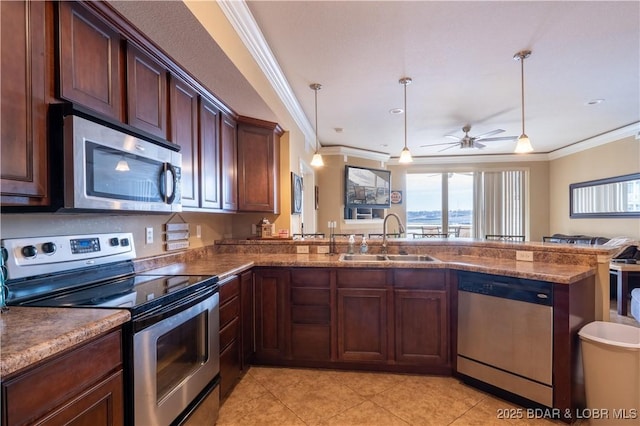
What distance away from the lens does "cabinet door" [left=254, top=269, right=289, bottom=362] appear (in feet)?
8.39

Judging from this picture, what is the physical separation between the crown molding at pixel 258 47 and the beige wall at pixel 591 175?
544 cm

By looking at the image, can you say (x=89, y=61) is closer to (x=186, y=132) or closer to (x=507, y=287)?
(x=186, y=132)

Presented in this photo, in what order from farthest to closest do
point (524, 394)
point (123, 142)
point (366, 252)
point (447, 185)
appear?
point (447, 185) < point (366, 252) < point (524, 394) < point (123, 142)

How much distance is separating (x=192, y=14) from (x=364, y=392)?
2.57m

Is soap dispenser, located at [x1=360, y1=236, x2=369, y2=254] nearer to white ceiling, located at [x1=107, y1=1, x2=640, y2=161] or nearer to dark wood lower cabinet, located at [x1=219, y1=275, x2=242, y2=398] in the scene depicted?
dark wood lower cabinet, located at [x1=219, y1=275, x2=242, y2=398]

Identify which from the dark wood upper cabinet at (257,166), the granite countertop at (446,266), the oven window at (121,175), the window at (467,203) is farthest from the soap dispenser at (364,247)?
the window at (467,203)

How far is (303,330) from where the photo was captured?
100 inches

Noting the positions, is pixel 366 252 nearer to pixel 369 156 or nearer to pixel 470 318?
pixel 470 318

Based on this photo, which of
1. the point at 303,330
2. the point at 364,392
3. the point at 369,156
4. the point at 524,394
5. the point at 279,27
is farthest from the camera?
the point at 369,156

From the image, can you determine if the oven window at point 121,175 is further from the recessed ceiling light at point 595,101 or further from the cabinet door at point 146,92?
the recessed ceiling light at point 595,101

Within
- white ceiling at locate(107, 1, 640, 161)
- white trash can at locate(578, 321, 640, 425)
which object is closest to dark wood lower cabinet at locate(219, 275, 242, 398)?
white ceiling at locate(107, 1, 640, 161)

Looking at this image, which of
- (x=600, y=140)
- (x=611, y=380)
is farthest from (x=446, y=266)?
(x=600, y=140)

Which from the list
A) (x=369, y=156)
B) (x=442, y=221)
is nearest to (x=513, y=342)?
(x=369, y=156)

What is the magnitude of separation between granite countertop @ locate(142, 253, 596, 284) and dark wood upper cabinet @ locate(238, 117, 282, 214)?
0.74 metres
